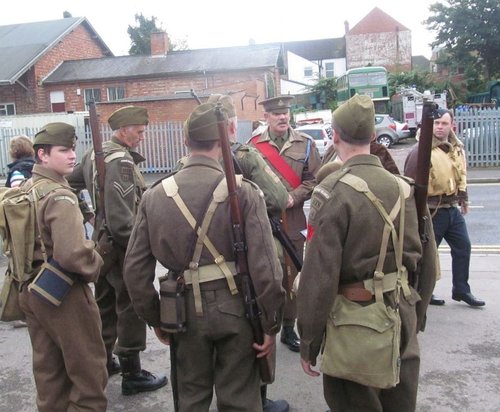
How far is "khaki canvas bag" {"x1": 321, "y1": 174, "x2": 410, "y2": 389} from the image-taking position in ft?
8.22

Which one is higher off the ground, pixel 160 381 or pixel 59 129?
pixel 59 129

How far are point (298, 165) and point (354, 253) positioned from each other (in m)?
2.18

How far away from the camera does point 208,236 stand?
2689mm

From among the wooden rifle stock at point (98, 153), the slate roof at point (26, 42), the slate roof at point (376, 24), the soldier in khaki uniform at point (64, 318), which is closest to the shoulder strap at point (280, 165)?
the wooden rifle stock at point (98, 153)

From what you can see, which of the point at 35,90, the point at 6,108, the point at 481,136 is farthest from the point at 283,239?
the point at 6,108

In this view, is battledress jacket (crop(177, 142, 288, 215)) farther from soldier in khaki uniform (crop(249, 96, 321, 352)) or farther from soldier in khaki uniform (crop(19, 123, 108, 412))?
soldier in khaki uniform (crop(19, 123, 108, 412))

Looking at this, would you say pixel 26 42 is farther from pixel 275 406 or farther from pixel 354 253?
pixel 354 253

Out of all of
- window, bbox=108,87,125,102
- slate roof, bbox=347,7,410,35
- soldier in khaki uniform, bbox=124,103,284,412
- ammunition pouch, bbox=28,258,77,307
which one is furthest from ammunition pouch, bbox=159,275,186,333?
slate roof, bbox=347,7,410,35

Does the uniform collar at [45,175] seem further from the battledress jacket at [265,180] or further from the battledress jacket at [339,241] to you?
the battledress jacket at [339,241]

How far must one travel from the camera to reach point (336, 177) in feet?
8.54

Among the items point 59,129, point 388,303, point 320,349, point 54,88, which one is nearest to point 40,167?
point 59,129

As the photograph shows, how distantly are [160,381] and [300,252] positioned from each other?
1.50 metres

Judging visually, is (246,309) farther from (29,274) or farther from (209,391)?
(29,274)

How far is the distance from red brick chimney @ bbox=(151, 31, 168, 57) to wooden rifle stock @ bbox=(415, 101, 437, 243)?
1227 inches
